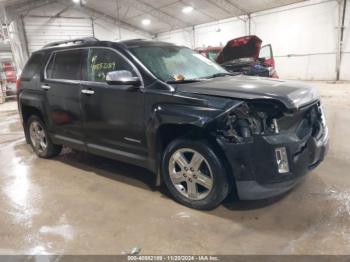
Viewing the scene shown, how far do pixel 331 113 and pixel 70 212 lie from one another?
5796 millimetres

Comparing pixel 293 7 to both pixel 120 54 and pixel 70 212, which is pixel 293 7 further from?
pixel 70 212

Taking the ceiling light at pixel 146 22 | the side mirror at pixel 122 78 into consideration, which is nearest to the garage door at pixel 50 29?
the ceiling light at pixel 146 22

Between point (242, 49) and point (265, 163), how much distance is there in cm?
669

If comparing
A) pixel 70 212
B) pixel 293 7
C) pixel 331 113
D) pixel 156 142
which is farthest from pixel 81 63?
pixel 293 7

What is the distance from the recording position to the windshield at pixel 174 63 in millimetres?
2932

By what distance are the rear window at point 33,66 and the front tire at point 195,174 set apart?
8.26 feet

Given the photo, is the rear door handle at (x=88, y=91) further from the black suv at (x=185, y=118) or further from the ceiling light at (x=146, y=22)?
the ceiling light at (x=146, y=22)

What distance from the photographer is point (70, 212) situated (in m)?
2.83

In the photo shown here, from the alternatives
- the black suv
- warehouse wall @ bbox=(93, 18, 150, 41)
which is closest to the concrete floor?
the black suv

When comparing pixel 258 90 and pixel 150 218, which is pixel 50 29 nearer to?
pixel 150 218

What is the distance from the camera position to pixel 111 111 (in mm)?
3111

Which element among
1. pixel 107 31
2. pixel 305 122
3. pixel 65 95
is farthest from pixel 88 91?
pixel 107 31

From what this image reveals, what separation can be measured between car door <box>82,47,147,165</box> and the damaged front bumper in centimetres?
97

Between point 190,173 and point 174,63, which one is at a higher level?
point 174,63
